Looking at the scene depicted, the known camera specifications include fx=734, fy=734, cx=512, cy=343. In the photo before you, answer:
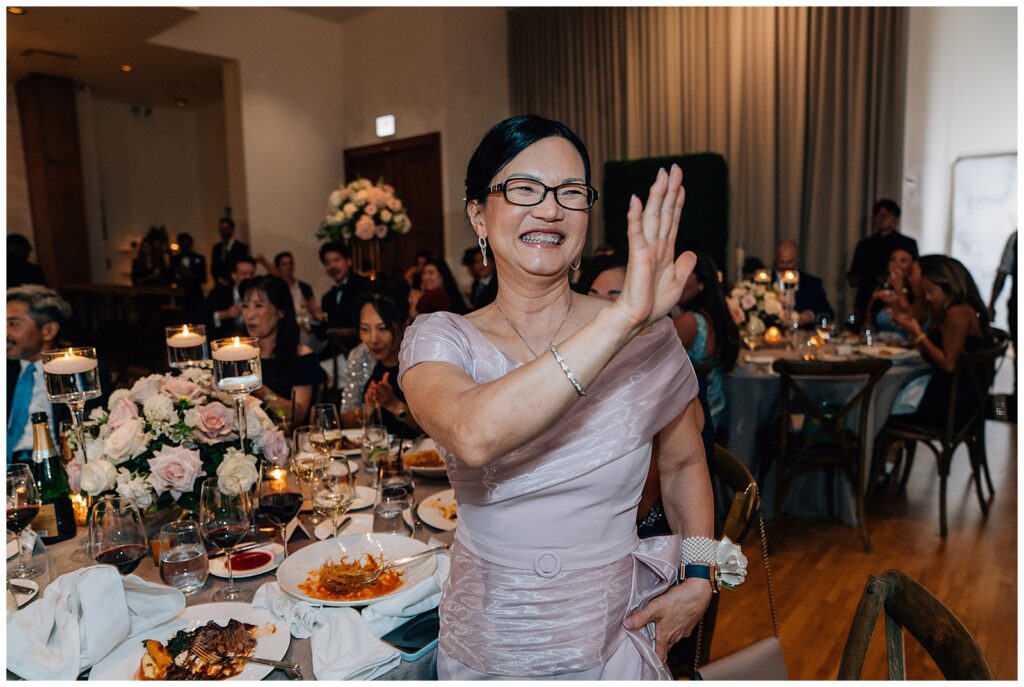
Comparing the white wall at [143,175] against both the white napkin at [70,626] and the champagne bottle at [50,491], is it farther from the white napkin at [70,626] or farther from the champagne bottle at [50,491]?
the white napkin at [70,626]

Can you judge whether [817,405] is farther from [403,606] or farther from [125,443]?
[125,443]

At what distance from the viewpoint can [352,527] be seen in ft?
6.04

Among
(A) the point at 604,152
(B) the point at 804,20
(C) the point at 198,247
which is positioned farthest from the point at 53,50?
(B) the point at 804,20

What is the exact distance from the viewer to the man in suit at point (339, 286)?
20.2 ft

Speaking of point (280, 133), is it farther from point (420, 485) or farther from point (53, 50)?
point (420, 485)

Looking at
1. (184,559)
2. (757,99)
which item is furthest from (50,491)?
(757,99)

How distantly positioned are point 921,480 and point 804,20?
460 centimetres

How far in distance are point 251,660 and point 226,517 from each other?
1.41 ft

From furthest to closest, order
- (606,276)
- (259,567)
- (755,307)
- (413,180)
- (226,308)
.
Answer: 1. (413,180)
2. (226,308)
3. (755,307)
4. (606,276)
5. (259,567)

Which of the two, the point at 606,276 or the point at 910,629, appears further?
the point at 606,276

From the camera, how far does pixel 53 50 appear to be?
8281mm

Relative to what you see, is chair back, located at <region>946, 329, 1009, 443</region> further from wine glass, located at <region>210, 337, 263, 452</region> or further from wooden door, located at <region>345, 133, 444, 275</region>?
wooden door, located at <region>345, 133, 444, 275</region>

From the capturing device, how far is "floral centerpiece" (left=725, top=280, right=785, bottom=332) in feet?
16.7

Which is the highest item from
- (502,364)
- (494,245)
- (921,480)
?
(494,245)
